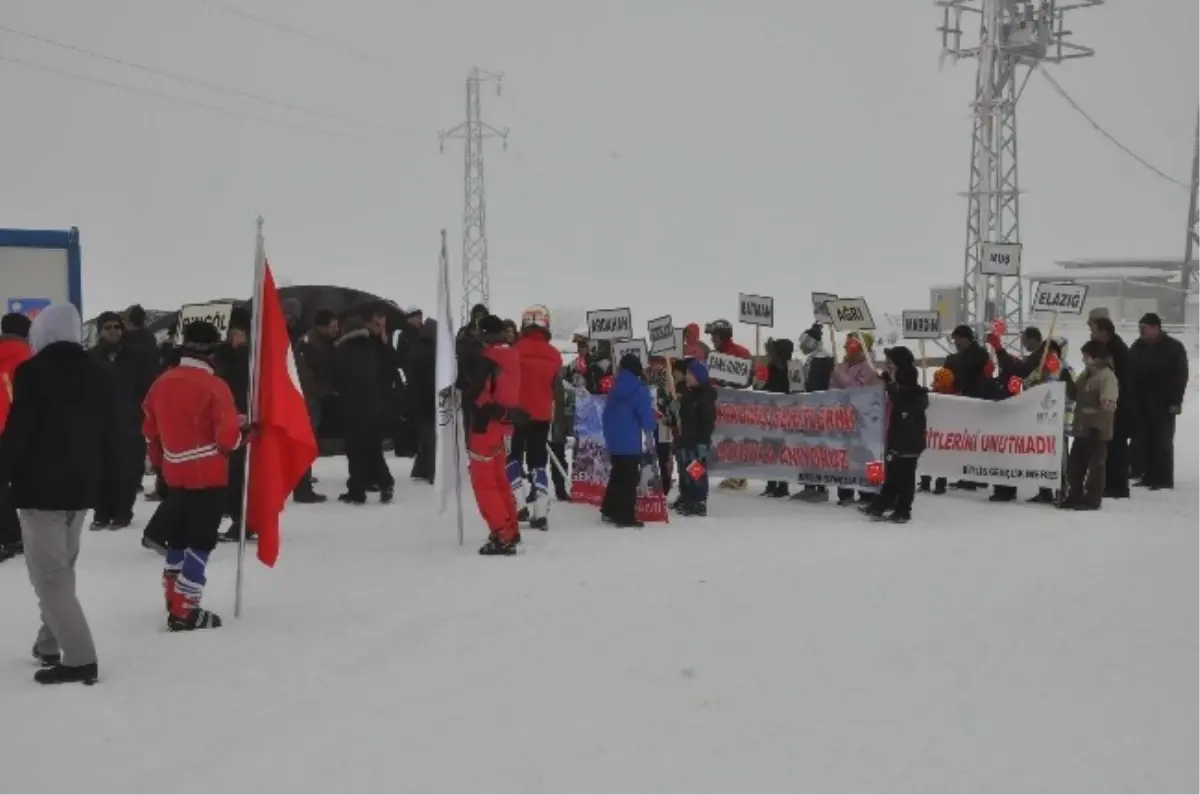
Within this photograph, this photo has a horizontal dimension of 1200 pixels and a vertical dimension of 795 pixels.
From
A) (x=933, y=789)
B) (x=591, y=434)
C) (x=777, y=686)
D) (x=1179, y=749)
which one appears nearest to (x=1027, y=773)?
(x=933, y=789)

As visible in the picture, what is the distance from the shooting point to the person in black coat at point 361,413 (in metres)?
12.4

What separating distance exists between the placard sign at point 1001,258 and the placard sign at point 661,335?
454 cm

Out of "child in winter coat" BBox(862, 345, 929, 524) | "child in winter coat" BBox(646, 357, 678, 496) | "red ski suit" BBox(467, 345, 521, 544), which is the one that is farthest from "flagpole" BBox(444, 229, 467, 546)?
"child in winter coat" BBox(862, 345, 929, 524)

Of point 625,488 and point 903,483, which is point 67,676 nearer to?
point 625,488

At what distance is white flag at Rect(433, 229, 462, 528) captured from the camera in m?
9.80

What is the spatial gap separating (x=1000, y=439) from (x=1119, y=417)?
58.3 inches

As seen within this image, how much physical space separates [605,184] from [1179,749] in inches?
3663

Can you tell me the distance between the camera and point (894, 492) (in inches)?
467

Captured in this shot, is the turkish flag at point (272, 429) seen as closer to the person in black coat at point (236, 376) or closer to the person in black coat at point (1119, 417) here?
the person in black coat at point (236, 376)

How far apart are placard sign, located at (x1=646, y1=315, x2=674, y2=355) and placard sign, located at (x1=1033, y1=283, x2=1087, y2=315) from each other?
4123 mm

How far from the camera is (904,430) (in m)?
11.5

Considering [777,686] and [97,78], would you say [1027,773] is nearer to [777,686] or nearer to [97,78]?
[777,686]

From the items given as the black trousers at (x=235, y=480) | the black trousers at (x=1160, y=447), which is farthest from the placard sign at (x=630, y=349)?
the black trousers at (x=1160, y=447)

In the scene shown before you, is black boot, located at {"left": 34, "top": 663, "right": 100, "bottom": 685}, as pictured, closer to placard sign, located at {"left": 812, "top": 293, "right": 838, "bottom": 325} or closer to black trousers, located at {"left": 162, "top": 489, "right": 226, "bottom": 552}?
black trousers, located at {"left": 162, "top": 489, "right": 226, "bottom": 552}
